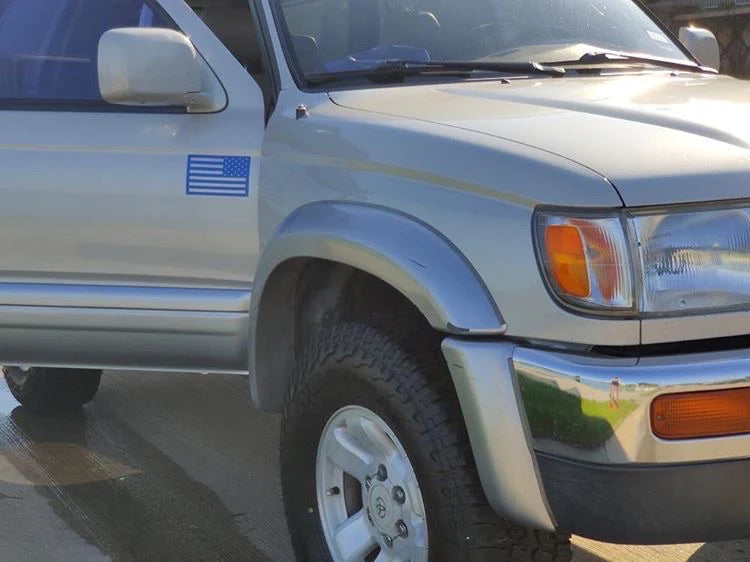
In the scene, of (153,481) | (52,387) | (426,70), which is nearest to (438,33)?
(426,70)

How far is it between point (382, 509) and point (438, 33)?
151 centimetres

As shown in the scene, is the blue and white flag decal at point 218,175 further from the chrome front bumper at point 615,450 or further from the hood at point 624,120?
the chrome front bumper at point 615,450

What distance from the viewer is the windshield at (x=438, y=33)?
343 cm

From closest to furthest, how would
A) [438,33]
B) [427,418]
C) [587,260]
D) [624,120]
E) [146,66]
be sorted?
[587,260] → [427,418] → [624,120] → [146,66] → [438,33]

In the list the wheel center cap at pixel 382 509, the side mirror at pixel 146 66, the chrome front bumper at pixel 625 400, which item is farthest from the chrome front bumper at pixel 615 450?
the side mirror at pixel 146 66

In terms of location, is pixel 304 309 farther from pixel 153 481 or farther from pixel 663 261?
pixel 153 481

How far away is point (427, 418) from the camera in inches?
99.0

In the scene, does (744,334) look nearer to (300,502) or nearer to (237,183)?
(300,502)

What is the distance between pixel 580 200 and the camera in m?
2.29

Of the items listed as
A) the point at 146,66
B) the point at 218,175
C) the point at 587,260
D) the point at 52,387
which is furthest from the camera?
the point at 52,387

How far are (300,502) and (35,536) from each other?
3.84 feet

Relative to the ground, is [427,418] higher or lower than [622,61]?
lower

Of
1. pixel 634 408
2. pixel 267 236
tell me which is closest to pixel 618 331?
pixel 634 408

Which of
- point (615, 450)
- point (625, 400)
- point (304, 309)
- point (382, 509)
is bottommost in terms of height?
point (382, 509)
